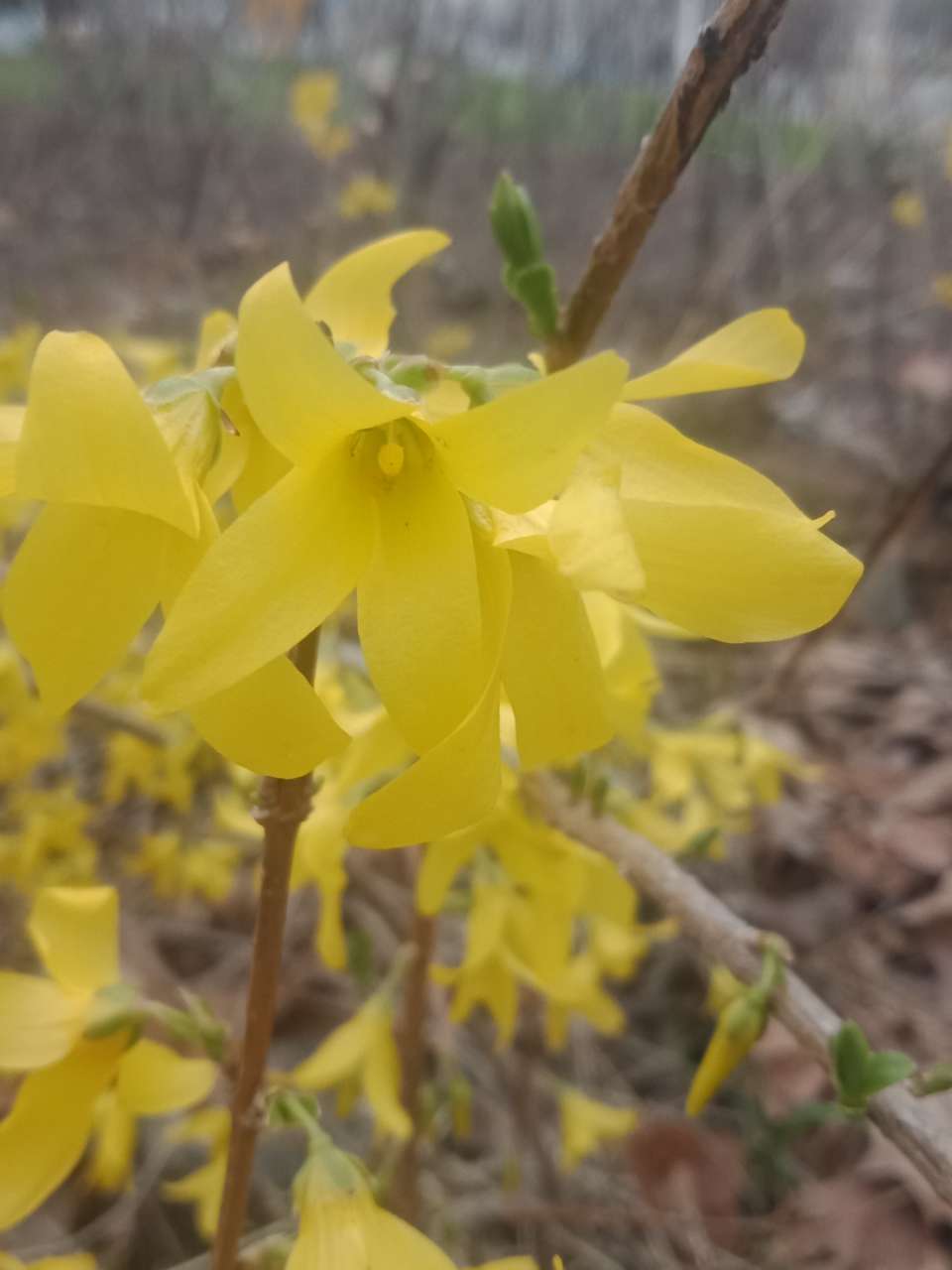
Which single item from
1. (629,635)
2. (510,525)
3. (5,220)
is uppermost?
(510,525)

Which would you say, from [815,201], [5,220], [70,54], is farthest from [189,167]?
[815,201]

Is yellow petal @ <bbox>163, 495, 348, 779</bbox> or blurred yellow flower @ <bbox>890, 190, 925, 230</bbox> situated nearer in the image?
yellow petal @ <bbox>163, 495, 348, 779</bbox>

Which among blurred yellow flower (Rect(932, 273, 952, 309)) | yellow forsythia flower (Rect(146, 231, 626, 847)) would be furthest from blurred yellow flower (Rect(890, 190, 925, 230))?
yellow forsythia flower (Rect(146, 231, 626, 847))

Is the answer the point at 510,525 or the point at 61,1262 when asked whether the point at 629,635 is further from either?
the point at 61,1262

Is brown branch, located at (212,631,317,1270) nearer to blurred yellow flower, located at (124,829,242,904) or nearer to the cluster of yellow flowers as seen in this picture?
the cluster of yellow flowers

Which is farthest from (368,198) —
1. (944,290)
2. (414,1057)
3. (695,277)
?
(414,1057)
